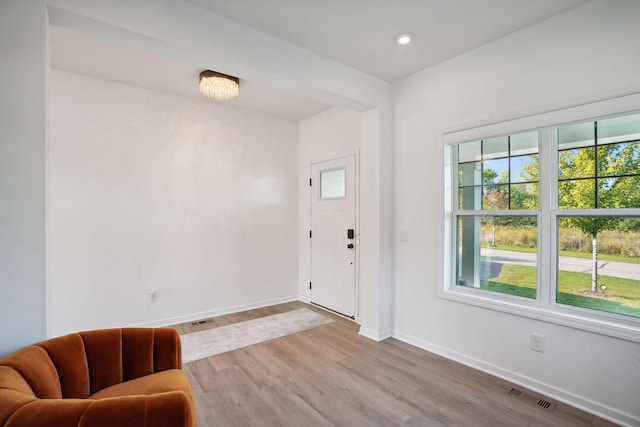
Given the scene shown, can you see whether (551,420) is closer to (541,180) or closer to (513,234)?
(513,234)

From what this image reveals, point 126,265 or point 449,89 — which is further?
point 126,265

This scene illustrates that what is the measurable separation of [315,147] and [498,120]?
8.33ft

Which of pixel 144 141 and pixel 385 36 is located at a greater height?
pixel 385 36

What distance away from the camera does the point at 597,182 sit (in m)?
2.21

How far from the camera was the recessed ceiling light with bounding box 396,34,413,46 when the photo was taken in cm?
254

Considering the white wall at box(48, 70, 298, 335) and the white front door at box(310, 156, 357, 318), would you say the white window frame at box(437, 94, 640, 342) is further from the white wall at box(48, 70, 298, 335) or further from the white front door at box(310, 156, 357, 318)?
the white wall at box(48, 70, 298, 335)

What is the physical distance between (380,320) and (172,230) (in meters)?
2.63

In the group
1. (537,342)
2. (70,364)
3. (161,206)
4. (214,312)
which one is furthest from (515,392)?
(161,206)

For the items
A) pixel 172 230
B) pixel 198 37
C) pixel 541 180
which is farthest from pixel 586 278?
pixel 172 230

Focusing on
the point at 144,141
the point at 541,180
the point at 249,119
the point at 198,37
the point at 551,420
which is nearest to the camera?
the point at 551,420

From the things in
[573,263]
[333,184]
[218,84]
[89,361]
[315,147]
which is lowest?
[89,361]

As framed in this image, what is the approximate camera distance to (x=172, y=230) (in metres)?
3.80

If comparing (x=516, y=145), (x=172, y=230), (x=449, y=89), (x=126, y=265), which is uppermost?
(x=449, y=89)

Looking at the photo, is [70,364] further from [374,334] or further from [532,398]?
[532,398]
